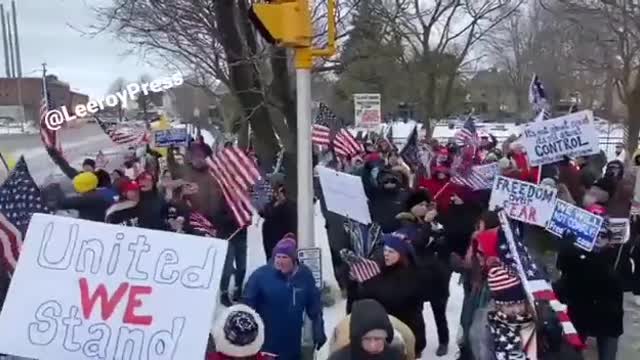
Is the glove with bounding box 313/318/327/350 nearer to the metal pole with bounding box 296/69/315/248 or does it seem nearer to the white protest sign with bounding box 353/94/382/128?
the metal pole with bounding box 296/69/315/248

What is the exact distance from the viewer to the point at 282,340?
244 inches

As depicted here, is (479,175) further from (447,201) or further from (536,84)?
(536,84)

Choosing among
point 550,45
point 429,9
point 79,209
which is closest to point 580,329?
point 79,209

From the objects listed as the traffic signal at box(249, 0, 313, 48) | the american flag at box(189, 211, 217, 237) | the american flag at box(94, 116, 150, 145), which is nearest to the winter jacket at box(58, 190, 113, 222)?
the american flag at box(189, 211, 217, 237)

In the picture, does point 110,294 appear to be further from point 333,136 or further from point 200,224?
point 333,136

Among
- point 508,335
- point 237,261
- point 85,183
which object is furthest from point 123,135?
point 508,335

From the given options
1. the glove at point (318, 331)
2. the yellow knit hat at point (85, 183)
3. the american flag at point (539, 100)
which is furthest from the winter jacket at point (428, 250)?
the american flag at point (539, 100)

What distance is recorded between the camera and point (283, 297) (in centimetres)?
610

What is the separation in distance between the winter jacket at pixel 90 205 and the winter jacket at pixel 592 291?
4634mm

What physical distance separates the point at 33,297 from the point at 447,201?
6.28 meters

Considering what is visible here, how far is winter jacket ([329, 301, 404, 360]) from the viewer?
4.20m

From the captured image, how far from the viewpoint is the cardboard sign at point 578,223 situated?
21.5 feet

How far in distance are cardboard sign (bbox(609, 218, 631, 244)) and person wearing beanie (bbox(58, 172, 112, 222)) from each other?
4896 mm

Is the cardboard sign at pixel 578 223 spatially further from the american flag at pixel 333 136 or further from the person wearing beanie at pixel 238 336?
the american flag at pixel 333 136
